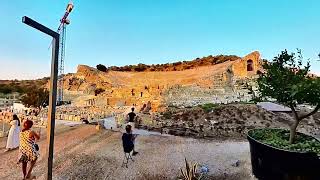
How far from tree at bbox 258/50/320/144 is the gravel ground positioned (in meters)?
2.37

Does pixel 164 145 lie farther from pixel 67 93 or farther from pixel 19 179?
pixel 67 93

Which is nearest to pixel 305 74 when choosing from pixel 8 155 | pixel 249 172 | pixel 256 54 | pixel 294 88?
pixel 294 88

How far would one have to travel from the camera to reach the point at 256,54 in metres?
57.4

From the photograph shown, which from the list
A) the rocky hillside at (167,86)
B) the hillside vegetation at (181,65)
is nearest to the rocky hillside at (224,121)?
the rocky hillside at (167,86)

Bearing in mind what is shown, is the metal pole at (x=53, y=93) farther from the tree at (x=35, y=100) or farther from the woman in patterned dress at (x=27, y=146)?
the tree at (x=35, y=100)

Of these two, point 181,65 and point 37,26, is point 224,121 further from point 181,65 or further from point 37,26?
point 181,65

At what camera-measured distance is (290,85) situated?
8.84m

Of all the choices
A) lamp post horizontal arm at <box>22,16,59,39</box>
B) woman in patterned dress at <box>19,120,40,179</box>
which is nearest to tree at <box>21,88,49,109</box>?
Answer: woman in patterned dress at <box>19,120,40,179</box>

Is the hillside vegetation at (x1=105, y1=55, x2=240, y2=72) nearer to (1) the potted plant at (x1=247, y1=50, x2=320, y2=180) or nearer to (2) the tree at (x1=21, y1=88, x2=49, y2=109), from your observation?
(2) the tree at (x1=21, y1=88, x2=49, y2=109)

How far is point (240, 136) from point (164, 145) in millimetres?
5483

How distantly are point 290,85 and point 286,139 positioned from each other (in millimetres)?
1830

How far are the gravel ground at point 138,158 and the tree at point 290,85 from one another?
237 cm

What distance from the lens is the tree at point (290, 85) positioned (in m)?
8.52

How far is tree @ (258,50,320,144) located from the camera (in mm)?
8523
